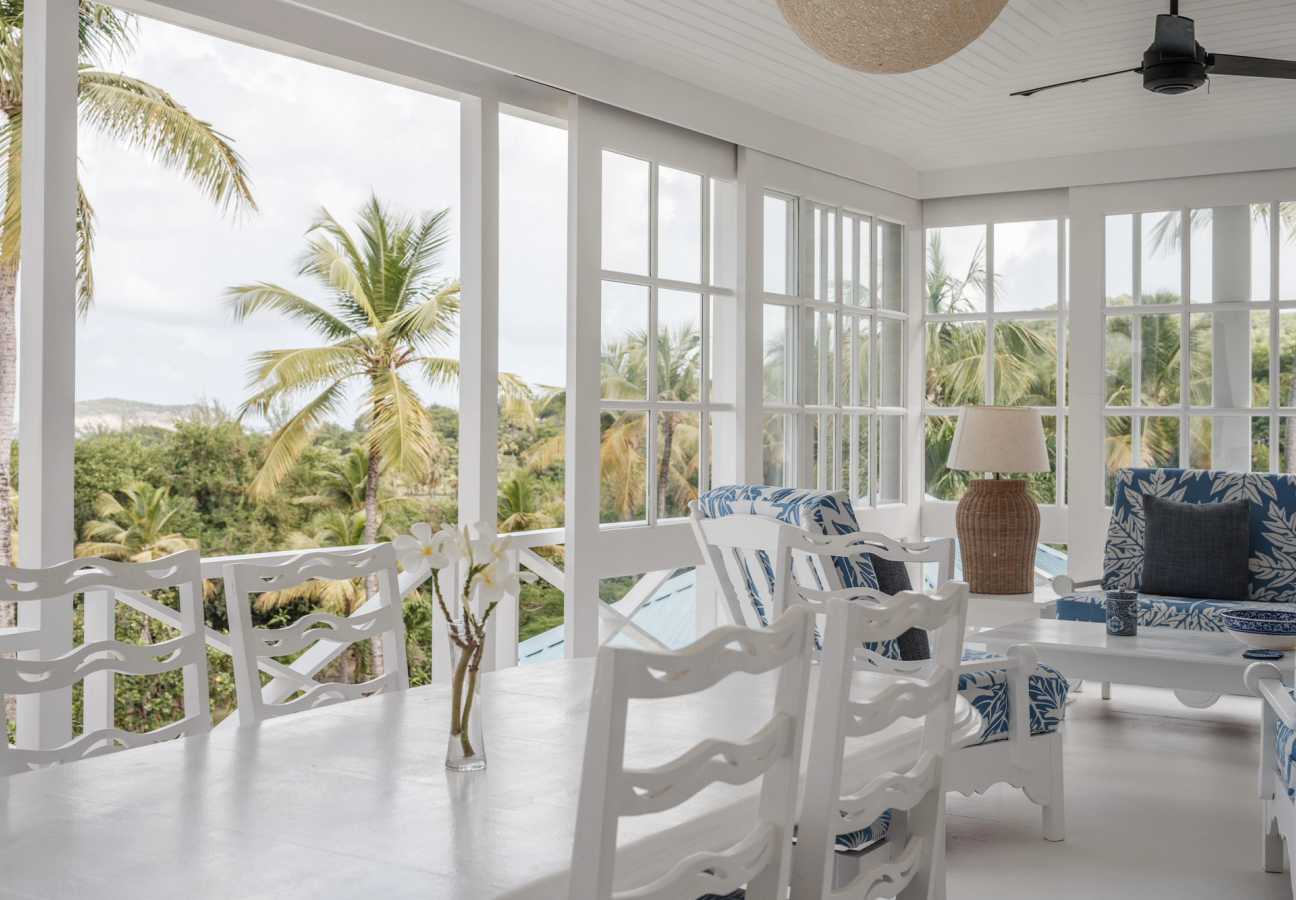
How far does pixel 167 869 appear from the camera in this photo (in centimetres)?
122

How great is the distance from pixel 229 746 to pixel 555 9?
2.83m

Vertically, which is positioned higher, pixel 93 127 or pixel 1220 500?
pixel 93 127

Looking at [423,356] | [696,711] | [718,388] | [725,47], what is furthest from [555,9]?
[423,356]

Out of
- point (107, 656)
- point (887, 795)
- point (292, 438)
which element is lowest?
point (887, 795)

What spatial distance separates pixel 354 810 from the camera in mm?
1413

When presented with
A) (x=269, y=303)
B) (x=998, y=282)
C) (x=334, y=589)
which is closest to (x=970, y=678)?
(x=998, y=282)

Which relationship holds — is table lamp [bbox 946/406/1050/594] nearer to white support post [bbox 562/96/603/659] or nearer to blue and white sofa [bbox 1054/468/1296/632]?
blue and white sofa [bbox 1054/468/1296/632]

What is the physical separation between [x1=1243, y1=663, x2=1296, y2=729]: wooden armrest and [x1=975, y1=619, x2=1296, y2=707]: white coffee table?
457mm

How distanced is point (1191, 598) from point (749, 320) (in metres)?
2.21

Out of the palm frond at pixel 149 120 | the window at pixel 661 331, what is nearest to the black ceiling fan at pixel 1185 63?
the window at pixel 661 331

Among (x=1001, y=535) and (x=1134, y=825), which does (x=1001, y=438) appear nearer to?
(x=1001, y=535)

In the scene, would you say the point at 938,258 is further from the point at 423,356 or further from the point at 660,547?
the point at 423,356

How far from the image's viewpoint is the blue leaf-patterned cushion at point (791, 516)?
3074mm

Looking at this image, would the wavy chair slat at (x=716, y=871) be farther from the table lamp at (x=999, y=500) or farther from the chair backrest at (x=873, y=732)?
the table lamp at (x=999, y=500)
